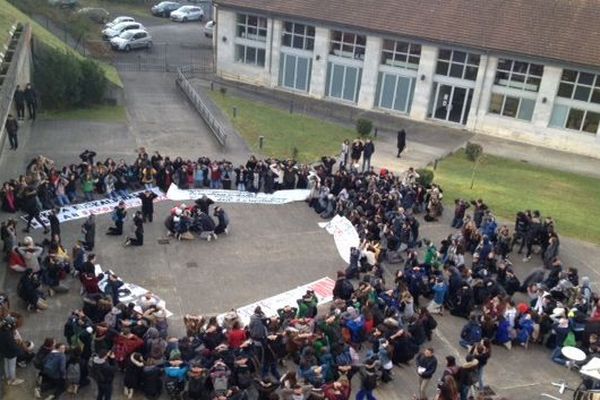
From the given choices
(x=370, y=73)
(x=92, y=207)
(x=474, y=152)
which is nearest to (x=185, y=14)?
(x=370, y=73)

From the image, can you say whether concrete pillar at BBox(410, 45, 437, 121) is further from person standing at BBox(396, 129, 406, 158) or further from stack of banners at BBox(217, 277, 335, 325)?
stack of banners at BBox(217, 277, 335, 325)

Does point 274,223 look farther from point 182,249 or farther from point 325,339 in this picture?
point 325,339

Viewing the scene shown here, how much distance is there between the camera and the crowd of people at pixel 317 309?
14500mm

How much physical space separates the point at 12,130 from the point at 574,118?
30.1m

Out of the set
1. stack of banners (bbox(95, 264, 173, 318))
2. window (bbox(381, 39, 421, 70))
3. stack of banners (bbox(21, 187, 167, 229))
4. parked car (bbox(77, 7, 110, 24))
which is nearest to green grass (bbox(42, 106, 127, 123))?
stack of banners (bbox(21, 187, 167, 229))

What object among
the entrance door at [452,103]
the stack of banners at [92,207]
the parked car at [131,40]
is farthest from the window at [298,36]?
the stack of banners at [92,207]

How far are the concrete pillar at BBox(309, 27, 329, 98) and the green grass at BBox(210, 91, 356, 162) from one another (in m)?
4.55

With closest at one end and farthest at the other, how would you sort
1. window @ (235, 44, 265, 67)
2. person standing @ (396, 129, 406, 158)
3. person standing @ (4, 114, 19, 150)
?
person standing @ (4, 114, 19, 150)
person standing @ (396, 129, 406, 158)
window @ (235, 44, 265, 67)

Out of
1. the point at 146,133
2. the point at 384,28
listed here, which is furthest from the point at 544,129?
the point at 146,133

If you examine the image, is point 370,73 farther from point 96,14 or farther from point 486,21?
point 96,14

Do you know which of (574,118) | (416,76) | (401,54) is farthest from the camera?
(401,54)

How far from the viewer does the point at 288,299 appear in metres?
19.5

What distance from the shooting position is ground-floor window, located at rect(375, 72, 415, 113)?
41.1 m

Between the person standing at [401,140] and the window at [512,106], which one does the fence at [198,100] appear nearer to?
the person standing at [401,140]
